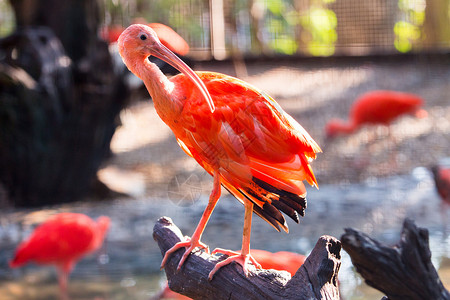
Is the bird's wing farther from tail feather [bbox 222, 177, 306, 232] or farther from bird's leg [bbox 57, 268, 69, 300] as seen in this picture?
bird's leg [bbox 57, 268, 69, 300]

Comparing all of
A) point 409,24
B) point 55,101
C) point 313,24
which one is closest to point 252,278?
point 55,101

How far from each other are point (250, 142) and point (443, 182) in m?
2.93

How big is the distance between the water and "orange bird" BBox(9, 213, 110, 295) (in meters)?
0.18

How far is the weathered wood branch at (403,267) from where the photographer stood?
1.37 metres

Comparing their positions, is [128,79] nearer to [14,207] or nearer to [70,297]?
[14,207]

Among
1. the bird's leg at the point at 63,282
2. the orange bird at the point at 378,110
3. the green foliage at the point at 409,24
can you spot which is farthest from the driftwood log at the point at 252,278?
the green foliage at the point at 409,24

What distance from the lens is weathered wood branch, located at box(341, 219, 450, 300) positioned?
1.37 m

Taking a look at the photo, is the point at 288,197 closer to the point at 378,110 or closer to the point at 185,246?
the point at 185,246

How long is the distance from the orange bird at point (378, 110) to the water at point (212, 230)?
2.05 feet

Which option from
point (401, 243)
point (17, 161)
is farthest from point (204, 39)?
point (401, 243)

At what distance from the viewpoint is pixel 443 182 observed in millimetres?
3764

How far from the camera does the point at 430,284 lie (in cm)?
139

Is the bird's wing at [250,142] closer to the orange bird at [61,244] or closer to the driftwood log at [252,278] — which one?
the driftwood log at [252,278]

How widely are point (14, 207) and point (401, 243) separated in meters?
3.34
